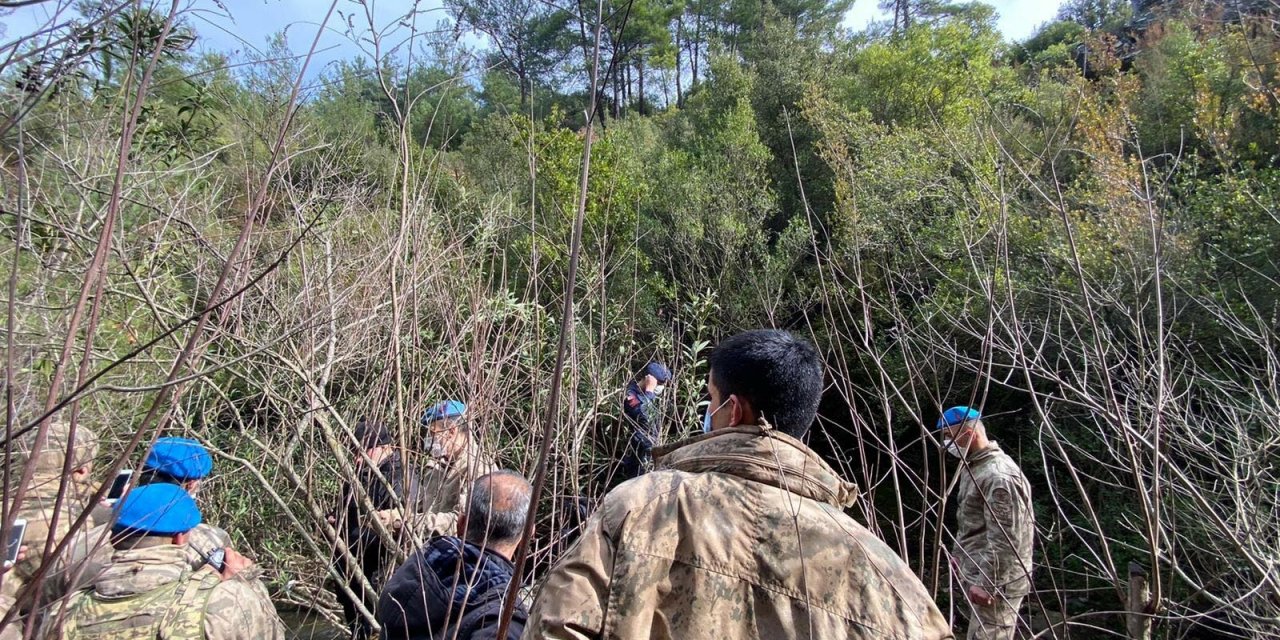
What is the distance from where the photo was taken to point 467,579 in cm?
210

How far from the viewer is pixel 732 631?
1325 millimetres

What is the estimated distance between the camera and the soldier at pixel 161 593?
195 cm

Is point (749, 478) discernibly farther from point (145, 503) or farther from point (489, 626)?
point (145, 503)

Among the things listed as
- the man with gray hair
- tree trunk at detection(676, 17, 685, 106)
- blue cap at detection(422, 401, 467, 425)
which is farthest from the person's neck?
tree trunk at detection(676, 17, 685, 106)

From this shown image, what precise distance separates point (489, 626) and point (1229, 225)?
8.12 meters

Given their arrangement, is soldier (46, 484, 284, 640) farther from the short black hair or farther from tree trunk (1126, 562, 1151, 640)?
tree trunk (1126, 562, 1151, 640)

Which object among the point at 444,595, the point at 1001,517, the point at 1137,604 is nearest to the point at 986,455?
the point at 1001,517

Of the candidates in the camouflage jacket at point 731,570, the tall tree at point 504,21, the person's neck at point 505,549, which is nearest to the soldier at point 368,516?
the person's neck at point 505,549

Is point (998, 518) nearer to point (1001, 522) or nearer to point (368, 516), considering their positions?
point (1001, 522)

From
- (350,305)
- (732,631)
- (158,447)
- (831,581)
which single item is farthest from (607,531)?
(350,305)

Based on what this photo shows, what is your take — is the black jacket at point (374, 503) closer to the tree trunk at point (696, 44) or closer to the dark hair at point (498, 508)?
the dark hair at point (498, 508)

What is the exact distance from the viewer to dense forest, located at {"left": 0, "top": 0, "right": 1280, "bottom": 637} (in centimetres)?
196

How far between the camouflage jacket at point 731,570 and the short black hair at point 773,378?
130 millimetres

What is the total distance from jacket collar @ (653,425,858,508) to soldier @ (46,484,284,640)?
1.43 metres
